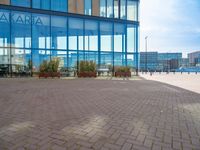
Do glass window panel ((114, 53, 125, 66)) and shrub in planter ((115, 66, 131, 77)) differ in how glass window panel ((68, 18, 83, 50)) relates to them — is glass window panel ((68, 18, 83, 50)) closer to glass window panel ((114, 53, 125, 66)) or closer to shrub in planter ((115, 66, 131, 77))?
glass window panel ((114, 53, 125, 66))

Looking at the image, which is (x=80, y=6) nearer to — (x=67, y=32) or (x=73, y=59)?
(x=67, y=32)

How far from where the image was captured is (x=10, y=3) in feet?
74.7

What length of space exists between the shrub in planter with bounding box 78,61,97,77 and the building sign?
6.88m

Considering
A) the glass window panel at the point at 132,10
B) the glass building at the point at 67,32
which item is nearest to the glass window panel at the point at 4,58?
the glass building at the point at 67,32

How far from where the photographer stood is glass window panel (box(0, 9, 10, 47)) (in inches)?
835

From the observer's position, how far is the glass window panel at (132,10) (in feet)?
90.2

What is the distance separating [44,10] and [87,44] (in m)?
6.35

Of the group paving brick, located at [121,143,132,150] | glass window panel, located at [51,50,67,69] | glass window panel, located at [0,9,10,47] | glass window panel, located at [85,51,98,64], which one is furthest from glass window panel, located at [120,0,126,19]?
paving brick, located at [121,143,132,150]

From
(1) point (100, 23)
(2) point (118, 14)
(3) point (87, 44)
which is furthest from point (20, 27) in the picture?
(2) point (118, 14)

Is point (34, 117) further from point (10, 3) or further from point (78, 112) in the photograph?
point (10, 3)

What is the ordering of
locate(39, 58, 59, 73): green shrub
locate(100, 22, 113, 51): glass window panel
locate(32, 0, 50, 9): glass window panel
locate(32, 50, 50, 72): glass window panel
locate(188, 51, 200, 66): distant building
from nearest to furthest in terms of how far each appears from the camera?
1. locate(39, 58, 59, 73): green shrub
2. locate(32, 50, 50, 72): glass window panel
3. locate(32, 0, 50, 9): glass window panel
4. locate(100, 22, 113, 51): glass window panel
5. locate(188, 51, 200, 66): distant building

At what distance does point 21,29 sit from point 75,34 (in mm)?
6135

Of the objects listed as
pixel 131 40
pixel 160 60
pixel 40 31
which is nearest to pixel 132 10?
pixel 131 40

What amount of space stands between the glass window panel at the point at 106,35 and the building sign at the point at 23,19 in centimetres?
706
